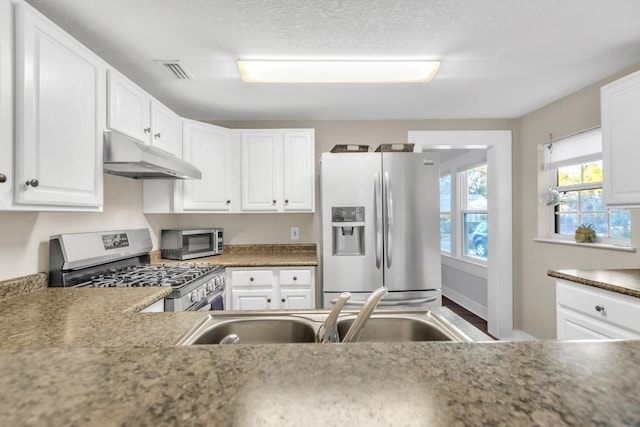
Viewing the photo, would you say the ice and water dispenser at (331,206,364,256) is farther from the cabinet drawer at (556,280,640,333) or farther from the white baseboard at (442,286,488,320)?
the white baseboard at (442,286,488,320)

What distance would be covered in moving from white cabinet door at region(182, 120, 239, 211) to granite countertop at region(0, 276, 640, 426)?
2357 millimetres

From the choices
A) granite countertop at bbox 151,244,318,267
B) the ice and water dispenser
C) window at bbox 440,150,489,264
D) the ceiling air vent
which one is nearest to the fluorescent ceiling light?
the ceiling air vent

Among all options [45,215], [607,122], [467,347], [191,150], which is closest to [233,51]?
[191,150]

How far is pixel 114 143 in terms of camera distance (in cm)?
162

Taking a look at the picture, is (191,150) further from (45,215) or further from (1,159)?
(1,159)

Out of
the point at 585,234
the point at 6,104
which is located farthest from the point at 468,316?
the point at 6,104

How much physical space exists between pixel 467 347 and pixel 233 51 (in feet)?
6.47

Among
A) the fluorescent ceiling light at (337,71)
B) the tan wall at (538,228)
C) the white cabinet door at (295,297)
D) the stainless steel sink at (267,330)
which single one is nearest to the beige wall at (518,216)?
the tan wall at (538,228)

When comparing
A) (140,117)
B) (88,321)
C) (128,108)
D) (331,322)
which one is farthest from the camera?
(140,117)

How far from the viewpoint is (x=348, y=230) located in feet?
8.38

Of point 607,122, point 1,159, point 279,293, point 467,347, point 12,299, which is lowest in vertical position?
point 279,293

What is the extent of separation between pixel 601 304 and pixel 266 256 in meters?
2.41

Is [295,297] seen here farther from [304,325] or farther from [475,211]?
[475,211]

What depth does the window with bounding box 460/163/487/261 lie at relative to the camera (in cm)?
400
